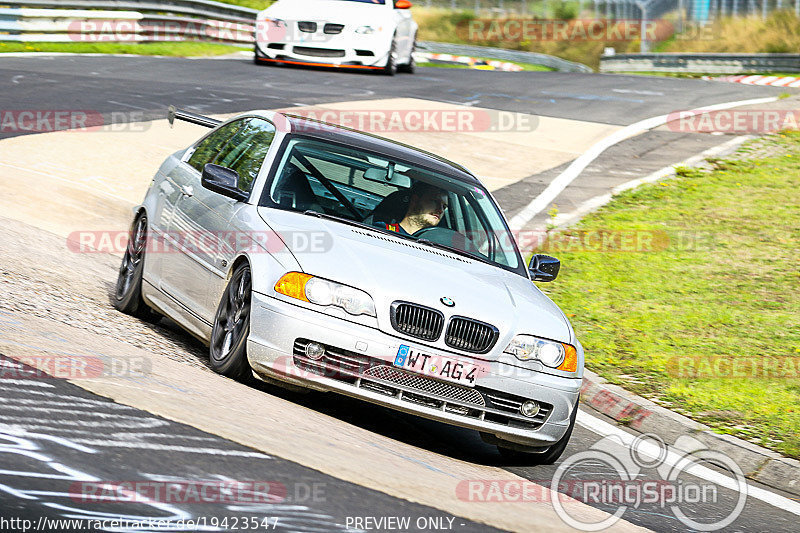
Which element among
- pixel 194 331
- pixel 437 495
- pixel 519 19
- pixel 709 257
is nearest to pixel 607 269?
pixel 709 257

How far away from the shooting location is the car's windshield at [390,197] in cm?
750

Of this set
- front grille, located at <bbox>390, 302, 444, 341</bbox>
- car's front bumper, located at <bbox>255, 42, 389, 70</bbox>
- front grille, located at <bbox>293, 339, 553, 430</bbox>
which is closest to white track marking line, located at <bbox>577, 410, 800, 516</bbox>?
front grille, located at <bbox>293, 339, 553, 430</bbox>

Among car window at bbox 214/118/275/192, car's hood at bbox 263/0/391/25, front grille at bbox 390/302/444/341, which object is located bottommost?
front grille at bbox 390/302/444/341

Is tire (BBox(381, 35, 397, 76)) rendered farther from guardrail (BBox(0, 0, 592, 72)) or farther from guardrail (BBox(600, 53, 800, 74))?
guardrail (BBox(600, 53, 800, 74))

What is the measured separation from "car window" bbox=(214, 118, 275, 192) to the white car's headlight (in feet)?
4.10

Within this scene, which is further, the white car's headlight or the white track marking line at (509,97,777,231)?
the white track marking line at (509,97,777,231)

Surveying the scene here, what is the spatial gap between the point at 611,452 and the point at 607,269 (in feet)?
16.4

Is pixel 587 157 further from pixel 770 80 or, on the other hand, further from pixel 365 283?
pixel 770 80

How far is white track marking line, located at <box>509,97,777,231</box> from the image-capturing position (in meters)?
14.2

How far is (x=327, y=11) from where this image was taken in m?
23.5

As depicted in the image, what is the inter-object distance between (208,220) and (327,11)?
16686mm

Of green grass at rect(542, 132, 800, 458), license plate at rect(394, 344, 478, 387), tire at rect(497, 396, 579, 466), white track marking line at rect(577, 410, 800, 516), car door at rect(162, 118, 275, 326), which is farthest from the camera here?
green grass at rect(542, 132, 800, 458)

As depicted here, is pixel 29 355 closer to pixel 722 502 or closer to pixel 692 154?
pixel 722 502

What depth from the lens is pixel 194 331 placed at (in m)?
7.48
